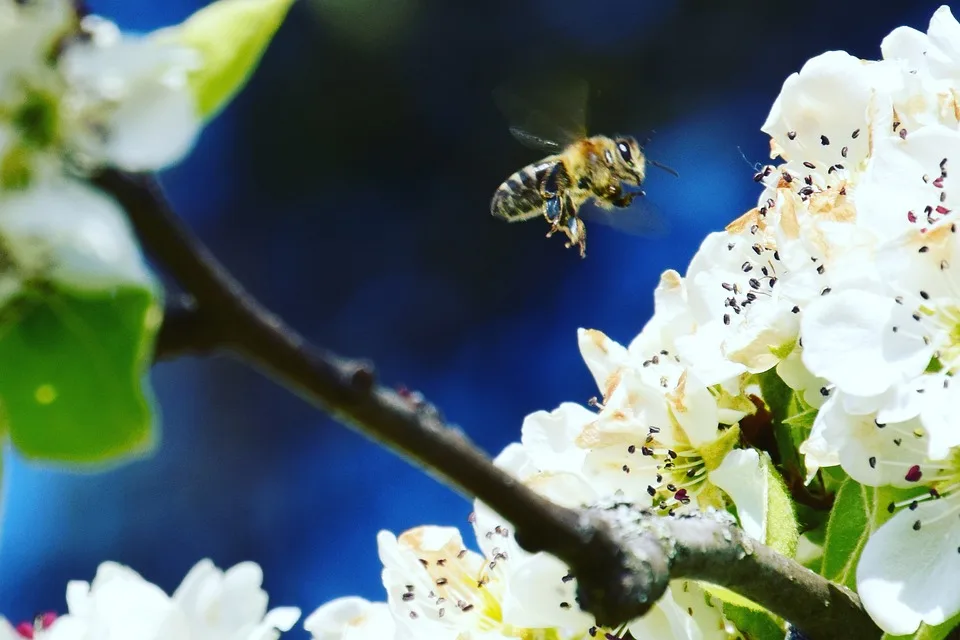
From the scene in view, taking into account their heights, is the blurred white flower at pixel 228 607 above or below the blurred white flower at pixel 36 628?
above

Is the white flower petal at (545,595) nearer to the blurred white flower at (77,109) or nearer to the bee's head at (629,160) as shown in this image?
the blurred white flower at (77,109)

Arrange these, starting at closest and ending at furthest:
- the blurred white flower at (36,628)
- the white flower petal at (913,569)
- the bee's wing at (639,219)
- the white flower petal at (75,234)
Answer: the white flower petal at (75,234) < the white flower petal at (913,569) < the blurred white flower at (36,628) < the bee's wing at (639,219)

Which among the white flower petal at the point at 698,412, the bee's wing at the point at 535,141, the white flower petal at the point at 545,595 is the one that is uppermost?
the white flower petal at the point at 698,412

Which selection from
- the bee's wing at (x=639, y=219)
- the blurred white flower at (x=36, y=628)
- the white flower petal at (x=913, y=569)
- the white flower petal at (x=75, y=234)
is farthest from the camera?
the bee's wing at (x=639, y=219)

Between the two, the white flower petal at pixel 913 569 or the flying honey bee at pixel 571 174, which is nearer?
the white flower petal at pixel 913 569

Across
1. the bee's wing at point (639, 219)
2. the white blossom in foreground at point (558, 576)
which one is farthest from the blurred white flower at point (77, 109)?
the bee's wing at point (639, 219)

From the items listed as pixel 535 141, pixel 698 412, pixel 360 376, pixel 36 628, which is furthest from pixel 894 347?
pixel 535 141

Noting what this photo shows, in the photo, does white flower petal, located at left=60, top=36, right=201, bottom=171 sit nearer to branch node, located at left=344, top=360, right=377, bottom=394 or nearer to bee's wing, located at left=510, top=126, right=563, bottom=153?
branch node, located at left=344, top=360, right=377, bottom=394

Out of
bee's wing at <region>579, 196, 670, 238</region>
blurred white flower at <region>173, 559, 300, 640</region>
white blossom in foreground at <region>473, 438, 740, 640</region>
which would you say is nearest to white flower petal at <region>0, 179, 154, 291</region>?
white blossom in foreground at <region>473, 438, 740, 640</region>
